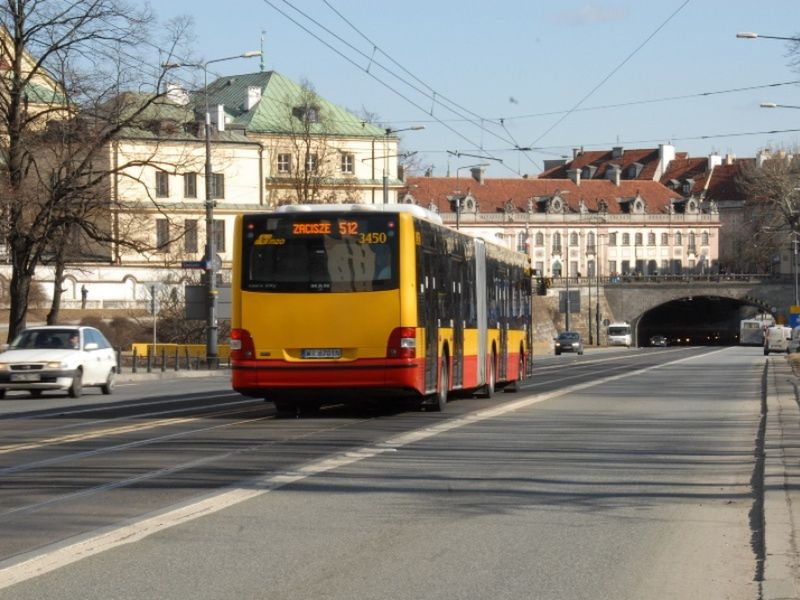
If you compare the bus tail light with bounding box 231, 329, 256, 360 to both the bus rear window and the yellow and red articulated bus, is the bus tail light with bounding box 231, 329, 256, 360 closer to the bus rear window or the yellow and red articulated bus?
the yellow and red articulated bus

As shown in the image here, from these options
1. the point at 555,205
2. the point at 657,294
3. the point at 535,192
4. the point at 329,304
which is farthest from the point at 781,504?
the point at 535,192

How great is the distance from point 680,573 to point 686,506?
3.36 metres

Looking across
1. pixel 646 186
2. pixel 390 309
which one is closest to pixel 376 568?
pixel 390 309

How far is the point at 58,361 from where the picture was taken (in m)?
33.1

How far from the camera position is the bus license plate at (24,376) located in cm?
3278

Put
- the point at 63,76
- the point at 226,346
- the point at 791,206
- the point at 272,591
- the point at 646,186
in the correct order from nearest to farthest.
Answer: the point at 272,591
the point at 63,76
the point at 226,346
the point at 791,206
the point at 646,186

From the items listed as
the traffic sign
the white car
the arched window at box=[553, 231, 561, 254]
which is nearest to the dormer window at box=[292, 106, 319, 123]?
the traffic sign

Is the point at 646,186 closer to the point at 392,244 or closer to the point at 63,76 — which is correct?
the point at 63,76

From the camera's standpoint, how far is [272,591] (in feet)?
28.8

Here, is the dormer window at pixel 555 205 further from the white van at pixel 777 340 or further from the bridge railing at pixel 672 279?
the white van at pixel 777 340

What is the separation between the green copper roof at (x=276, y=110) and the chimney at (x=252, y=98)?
0.23m

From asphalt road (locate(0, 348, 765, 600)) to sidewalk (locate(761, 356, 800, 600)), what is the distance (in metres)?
0.17

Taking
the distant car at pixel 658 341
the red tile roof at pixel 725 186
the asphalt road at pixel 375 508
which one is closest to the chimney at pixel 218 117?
the distant car at pixel 658 341

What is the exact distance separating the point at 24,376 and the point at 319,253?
11.8 metres
